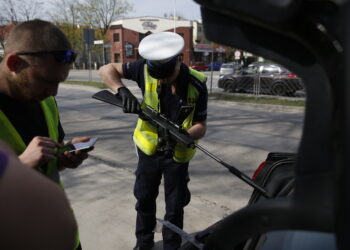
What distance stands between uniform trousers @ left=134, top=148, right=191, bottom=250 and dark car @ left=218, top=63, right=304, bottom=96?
10.1 meters

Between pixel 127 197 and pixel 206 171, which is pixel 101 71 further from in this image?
pixel 206 171

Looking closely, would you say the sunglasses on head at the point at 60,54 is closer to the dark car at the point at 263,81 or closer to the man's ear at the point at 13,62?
the man's ear at the point at 13,62

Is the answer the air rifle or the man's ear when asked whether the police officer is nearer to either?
the air rifle

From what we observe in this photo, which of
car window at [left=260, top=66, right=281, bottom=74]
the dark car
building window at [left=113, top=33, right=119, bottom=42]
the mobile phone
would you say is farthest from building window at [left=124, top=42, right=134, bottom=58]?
the mobile phone

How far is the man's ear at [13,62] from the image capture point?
1339mm

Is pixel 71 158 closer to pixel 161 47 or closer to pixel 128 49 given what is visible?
pixel 161 47

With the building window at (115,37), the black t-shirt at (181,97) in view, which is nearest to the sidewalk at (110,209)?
the black t-shirt at (181,97)

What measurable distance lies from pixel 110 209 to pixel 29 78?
7.39 ft

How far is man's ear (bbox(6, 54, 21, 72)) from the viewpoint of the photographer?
4.39 ft

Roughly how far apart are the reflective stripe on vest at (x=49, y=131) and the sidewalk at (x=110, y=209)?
1.40 metres

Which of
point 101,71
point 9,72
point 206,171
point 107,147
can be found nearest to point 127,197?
point 206,171

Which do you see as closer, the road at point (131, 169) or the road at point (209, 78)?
the road at point (131, 169)

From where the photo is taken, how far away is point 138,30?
42.2 m

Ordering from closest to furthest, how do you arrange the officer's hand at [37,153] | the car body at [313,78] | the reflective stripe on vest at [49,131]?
the car body at [313,78] → the officer's hand at [37,153] → the reflective stripe on vest at [49,131]
